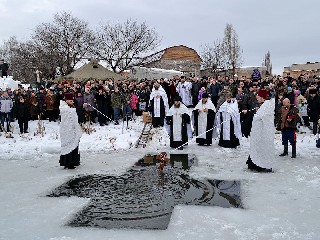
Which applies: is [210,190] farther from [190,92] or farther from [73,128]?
[190,92]

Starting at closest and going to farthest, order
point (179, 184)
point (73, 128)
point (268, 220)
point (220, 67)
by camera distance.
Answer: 1. point (268, 220)
2. point (179, 184)
3. point (73, 128)
4. point (220, 67)

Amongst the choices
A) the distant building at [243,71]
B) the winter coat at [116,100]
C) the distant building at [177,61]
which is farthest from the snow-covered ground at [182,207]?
the distant building at [177,61]

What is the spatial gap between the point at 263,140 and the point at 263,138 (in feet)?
0.17

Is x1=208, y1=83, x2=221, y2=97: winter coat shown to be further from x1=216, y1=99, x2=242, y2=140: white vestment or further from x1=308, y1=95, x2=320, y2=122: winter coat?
x1=216, y1=99, x2=242, y2=140: white vestment

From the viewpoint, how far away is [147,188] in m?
7.32

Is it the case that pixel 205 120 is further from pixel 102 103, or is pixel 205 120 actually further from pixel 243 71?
Result: pixel 243 71

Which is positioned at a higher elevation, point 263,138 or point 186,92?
point 186,92

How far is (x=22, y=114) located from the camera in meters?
14.6

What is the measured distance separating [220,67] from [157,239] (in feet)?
123

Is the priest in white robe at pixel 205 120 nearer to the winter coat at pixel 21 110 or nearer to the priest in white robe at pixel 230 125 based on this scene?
the priest in white robe at pixel 230 125

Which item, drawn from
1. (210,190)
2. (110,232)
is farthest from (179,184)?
(110,232)

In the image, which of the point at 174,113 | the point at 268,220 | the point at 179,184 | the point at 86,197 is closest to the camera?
the point at 268,220

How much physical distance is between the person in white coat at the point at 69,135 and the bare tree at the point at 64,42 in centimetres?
3433

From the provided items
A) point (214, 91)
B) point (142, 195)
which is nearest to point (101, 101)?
point (214, 91)
